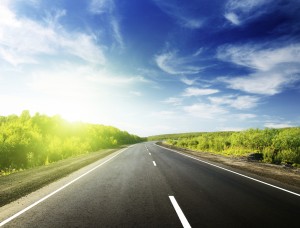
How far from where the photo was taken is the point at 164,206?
239 inches

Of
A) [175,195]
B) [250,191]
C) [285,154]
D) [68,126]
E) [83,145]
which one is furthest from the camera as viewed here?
[68,126]

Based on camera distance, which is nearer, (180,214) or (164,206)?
(180,214)

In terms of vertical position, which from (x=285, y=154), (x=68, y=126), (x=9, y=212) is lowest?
(x=9, y=212)

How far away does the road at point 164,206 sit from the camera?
4961mm

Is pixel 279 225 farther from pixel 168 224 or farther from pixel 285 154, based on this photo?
pixel 285 154

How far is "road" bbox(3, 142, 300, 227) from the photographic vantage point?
496 centimetres

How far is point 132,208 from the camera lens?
233 inches

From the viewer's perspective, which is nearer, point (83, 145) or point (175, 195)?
point (175, 195)

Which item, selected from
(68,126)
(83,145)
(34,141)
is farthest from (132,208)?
(68,126)

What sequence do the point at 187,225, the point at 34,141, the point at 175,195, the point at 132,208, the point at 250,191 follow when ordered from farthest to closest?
the point at 34,141, the point at 250,191, the point at 175,195, the point at 132,208, the point at 187,225

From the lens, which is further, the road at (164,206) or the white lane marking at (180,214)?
the road at (164,206)

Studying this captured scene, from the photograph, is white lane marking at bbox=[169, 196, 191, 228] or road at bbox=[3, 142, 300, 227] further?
road at bbox=[3, 142, 300, 227]

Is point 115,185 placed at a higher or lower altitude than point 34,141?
lower

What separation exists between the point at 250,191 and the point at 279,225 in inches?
123
